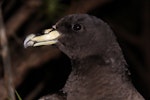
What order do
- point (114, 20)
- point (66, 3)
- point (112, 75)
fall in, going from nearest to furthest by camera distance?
point (112, 75) → point (66, 3) → point (114, 20)

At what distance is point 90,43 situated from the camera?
14.0 ft

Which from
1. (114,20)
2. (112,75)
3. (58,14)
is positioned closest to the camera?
(112,75)

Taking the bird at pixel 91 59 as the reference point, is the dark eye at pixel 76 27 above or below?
above

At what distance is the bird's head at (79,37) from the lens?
13.9ft

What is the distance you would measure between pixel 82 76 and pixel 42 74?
119 inches

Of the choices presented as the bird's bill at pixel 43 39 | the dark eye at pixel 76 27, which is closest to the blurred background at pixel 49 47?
the bird's bill at pixel 43 39

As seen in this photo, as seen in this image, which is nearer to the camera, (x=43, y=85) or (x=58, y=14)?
(x=58, y=14)

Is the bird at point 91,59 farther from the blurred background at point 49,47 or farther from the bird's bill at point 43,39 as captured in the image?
the blurred background at point 49,47

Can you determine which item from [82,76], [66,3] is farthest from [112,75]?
[66,3]

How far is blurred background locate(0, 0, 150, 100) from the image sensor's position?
6.23m

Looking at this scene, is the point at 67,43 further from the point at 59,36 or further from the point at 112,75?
the point at 112,75

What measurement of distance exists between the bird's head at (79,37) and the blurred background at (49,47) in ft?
1.55

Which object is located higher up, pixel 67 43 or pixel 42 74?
pixel 67 43

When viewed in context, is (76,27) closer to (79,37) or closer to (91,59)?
(79,37)
